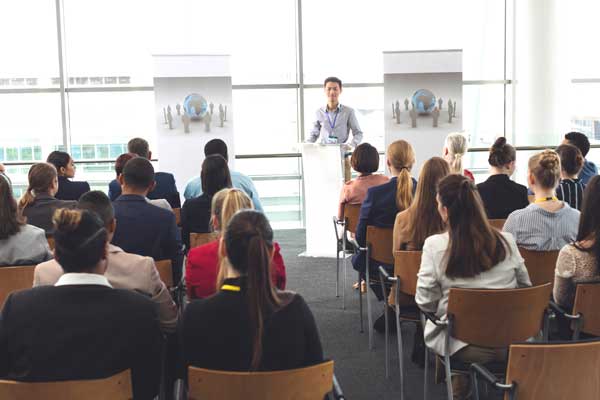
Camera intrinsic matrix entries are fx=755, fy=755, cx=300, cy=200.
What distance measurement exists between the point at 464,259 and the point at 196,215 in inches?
85.6

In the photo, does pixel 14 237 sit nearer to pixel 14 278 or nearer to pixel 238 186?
pixel 14 278

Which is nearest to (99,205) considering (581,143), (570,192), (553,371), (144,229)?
(144,229)

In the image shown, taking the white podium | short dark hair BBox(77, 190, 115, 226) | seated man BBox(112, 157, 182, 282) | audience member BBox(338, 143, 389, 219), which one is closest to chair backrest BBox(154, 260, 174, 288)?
seated man BBox(112, 157, 182, 282)

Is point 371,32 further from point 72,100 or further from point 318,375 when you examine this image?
point 318,375

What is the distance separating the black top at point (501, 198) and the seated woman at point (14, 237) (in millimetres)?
2830

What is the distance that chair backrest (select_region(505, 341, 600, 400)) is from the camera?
2.49 meters

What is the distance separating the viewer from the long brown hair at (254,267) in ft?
8.36

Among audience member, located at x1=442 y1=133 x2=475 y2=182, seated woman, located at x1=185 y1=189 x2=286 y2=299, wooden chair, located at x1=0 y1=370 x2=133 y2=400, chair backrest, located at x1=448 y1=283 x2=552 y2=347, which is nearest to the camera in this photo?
wooden chair, located at x1=0 y1=370 x2=133 y2=400

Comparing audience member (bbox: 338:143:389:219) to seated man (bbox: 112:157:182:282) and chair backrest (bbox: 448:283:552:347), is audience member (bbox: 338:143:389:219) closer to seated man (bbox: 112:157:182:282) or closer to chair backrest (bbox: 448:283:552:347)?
seated man (bbox: 112:157:182:282)

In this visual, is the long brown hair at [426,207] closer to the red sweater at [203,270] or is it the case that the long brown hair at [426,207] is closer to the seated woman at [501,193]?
the seated woman at [501,193]

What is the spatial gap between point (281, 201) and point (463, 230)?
6.80 metres

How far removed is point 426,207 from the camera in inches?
170

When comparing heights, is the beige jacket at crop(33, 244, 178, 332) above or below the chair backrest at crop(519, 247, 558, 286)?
above

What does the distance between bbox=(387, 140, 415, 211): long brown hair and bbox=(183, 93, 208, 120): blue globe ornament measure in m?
3.60
